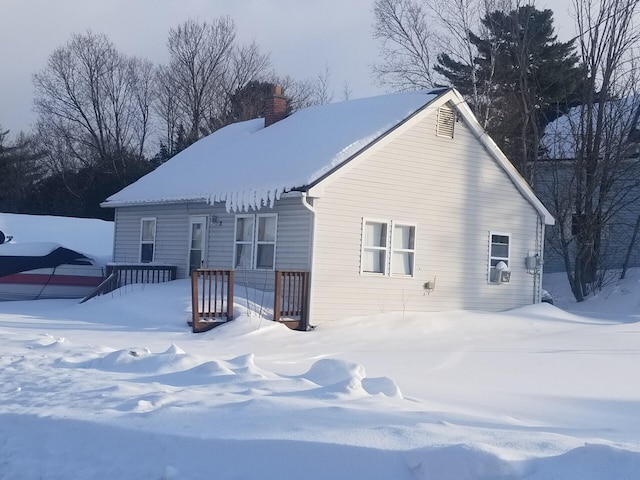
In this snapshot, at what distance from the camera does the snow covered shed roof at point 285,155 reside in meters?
18.5

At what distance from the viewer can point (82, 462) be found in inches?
253

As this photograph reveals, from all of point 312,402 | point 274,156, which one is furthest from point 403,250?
point 312,402

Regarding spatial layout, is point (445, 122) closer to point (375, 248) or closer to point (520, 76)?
point (375, 248)

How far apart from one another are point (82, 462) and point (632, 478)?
3.99m

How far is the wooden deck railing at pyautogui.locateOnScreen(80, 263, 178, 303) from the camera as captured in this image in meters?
21.5

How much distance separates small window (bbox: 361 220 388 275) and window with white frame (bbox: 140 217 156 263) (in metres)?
7.18

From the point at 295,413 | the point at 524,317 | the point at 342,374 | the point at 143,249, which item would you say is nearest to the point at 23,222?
the point at 143,249

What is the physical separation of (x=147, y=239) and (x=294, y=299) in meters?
7.63

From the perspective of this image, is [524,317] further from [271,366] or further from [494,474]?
[494,474]

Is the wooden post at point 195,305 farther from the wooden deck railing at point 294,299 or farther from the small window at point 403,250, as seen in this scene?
the small window at point 403,250

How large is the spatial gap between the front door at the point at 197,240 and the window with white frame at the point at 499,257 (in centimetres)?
743

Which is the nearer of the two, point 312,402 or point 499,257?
point 312,402

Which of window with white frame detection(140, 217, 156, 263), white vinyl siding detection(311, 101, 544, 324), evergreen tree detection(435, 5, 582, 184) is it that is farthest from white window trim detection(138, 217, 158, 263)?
evergreen tree detection(435, 5, 582, 184)

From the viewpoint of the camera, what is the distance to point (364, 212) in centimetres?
1891
